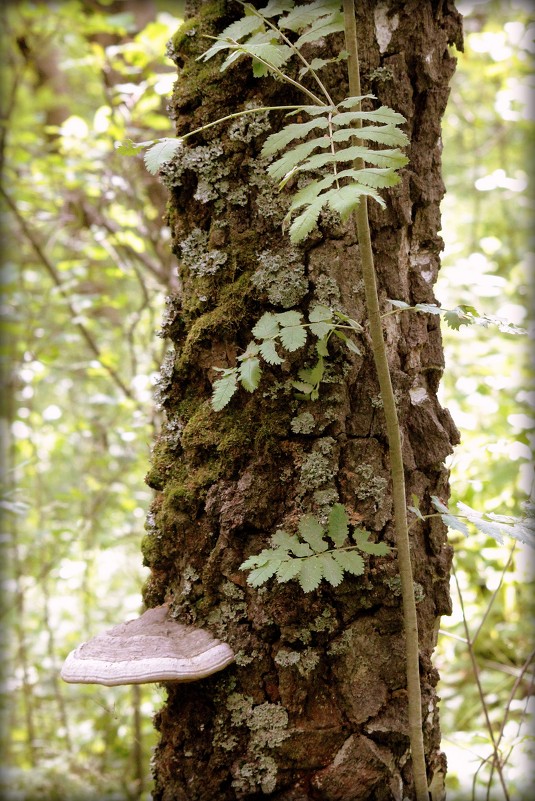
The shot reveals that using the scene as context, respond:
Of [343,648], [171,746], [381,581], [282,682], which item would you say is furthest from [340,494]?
[171,746]

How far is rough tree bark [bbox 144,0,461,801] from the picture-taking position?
144cm

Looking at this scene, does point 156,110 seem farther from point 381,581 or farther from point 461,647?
point 461,647

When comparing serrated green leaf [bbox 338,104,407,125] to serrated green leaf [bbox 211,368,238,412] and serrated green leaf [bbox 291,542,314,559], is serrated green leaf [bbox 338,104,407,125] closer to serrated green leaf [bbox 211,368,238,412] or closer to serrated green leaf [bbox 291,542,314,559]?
serrated green leaf [bbox 211,368,238,412]

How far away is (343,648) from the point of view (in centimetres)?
145

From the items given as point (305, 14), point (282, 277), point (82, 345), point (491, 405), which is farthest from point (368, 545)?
point (82, 345)

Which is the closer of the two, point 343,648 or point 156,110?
point 343,648

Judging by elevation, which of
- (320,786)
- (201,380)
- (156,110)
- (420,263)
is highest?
(156,110)

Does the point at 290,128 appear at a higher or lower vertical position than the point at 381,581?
higher

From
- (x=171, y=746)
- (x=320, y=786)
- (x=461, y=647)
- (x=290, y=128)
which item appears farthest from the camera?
(x=461, y=647)

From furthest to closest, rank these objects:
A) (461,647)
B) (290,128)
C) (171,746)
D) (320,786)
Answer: (461,647) < (171,746) < (320,786) < (290,128)

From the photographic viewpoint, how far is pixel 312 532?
1.38m

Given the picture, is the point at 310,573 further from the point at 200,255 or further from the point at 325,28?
the point at 325,28

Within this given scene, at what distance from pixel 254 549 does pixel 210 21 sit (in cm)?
143

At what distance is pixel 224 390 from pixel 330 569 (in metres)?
0.47
